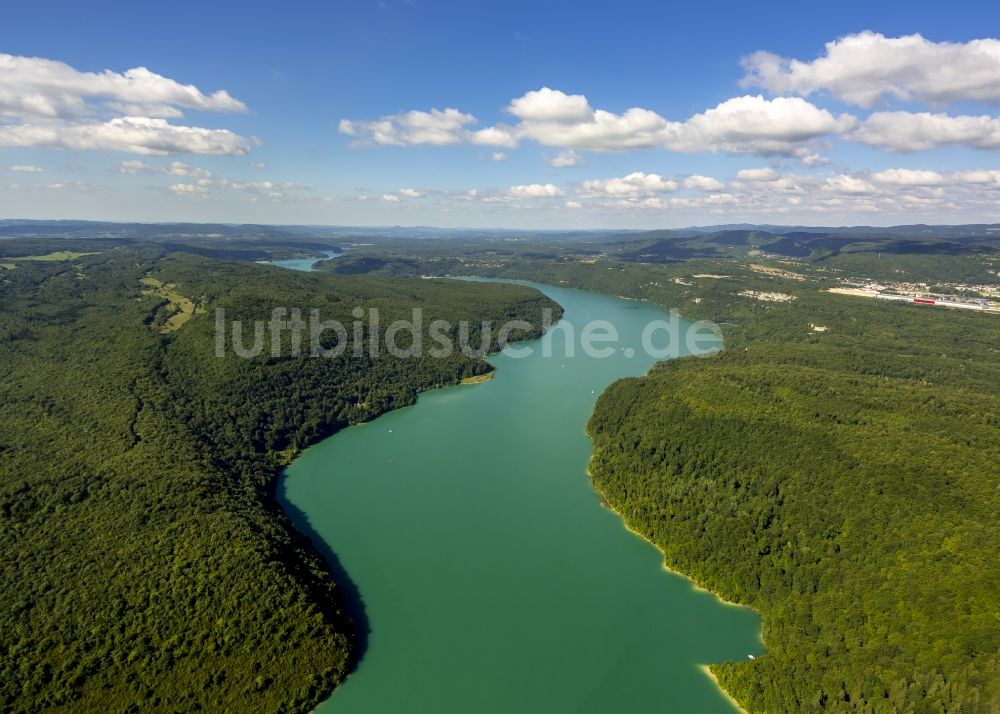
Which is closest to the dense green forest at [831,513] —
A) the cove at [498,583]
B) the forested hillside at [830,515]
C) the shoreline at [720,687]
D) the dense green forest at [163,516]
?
the forested hillside at [830,515]

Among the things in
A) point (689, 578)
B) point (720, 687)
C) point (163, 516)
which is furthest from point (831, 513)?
point (163, 516)

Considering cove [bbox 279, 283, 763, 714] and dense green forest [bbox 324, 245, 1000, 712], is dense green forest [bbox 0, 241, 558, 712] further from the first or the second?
dense green forest [bbox 324, 245, 1000, 712]

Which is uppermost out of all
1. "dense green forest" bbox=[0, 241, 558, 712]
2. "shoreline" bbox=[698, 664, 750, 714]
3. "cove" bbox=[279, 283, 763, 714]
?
"dense green forest" bbox=[0, 241, 558, 712]

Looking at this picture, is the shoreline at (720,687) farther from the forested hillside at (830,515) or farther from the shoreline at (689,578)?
the forested hillside at (830,515)

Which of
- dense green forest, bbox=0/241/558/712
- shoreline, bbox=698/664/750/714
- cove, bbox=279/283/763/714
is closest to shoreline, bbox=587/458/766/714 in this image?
shoreline, bbox=698/664/750/714

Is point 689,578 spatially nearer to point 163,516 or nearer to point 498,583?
point 498,583

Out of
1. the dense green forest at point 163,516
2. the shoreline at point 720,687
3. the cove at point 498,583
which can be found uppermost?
the dense green forest at point 163,516

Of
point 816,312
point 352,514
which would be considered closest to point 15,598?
point 352,514

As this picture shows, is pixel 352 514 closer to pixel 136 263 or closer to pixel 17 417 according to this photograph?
pixel 17 417
